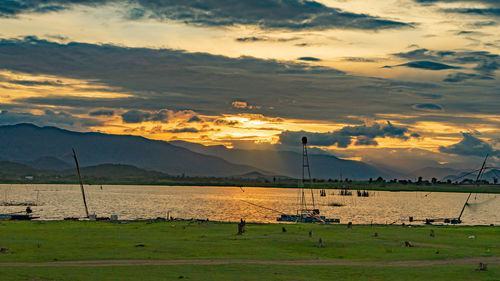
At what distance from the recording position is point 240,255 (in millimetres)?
45594

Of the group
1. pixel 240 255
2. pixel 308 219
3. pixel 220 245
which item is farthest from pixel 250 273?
pixel 308 219

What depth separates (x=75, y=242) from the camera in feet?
170

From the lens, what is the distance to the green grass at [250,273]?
34.2 meters

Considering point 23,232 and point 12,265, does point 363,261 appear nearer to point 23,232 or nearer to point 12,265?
point 12,265

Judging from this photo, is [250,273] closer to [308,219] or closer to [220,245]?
[220,245]

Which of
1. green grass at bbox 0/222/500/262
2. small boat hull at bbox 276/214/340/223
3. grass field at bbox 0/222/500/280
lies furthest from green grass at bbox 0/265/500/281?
small boat hull at bbox 276/214/340/223

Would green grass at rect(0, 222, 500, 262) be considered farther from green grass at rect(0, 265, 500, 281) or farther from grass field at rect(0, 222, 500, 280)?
green grass at rect(0, 265, 500, 281)

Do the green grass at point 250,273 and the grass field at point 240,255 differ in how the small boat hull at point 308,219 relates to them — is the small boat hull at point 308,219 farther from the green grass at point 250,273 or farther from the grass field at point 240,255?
the green grass at point 250,273

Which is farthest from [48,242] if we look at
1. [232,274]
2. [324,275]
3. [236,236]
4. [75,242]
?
[324,275]

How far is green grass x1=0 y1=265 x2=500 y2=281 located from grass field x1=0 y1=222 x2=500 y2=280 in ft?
0.20

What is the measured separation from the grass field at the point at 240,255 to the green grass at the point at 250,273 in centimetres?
6

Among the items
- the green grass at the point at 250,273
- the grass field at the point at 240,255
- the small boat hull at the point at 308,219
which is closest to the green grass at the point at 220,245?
the grass field at the point at 240,255

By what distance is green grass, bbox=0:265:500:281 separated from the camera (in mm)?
34219

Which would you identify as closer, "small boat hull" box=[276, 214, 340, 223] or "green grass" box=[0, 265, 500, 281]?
"green grass" box=[0, 265, 500, 281]
